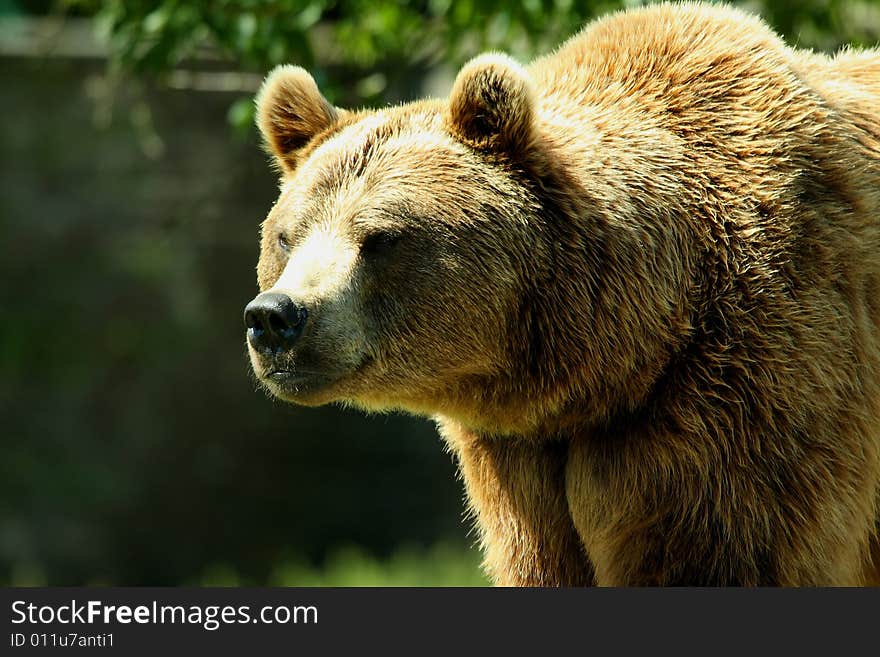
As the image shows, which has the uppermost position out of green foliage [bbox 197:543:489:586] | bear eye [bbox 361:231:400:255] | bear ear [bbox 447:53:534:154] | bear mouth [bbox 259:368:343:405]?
bear ear [bbox 447:53:534:154]

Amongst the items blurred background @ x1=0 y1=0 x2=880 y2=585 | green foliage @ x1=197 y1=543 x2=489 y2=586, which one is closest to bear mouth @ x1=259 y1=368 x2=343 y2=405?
green foliage @ x1=197 y1=543 x2=489 y2=586

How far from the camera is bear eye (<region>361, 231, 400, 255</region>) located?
398cm

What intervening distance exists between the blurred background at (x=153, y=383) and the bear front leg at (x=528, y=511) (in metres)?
5.26

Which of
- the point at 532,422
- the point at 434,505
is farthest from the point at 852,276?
the point at 434,505

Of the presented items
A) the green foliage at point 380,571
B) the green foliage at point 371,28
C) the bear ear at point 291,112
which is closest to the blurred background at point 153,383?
the green foliage at point 380,571

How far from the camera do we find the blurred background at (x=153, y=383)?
10.2m

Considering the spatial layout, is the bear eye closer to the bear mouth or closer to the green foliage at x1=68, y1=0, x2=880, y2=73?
the bear mouth

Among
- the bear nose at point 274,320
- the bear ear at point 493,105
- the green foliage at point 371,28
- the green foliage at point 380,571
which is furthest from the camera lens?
the green foliage at point 380,571

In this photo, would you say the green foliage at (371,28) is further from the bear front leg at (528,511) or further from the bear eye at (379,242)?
the bear front leg at (528,511)

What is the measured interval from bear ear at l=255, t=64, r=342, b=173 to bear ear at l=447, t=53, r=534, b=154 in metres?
0.59

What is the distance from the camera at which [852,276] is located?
4031 millimetres

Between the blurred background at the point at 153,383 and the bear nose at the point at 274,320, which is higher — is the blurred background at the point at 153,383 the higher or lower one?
the lower one

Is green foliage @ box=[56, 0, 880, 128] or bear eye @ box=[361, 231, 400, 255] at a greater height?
green foliage @ box=[56, 0, 880, 128]

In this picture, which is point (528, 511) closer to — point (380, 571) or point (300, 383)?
point (300, 383)
